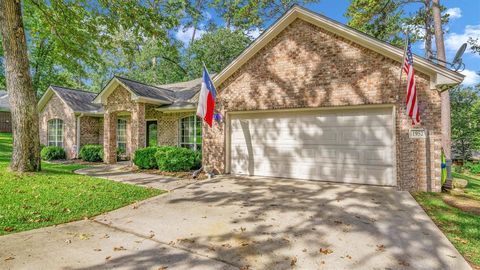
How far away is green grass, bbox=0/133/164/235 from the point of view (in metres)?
4.76

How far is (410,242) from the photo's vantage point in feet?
12.9

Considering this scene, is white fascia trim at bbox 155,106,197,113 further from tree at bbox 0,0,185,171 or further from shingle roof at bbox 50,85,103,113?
shingle roof at bbox 50,85,103,113

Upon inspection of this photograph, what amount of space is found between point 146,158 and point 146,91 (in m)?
3.75

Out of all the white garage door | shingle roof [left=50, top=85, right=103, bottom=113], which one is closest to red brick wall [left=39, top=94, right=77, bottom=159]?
shingle roof [left=50, top=85, right=103, bottom=113]

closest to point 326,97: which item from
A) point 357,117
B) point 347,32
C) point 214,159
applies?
point 357,117

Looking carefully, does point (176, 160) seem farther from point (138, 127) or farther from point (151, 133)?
point (151, 133)

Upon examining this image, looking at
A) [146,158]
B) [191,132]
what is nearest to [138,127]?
[146,158]

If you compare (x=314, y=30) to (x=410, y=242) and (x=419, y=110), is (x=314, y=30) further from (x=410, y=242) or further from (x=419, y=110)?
(x=410, y=242)

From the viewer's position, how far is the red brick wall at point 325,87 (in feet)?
23.3

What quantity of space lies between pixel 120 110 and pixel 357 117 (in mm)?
10806

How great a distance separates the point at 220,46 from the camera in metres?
24.9

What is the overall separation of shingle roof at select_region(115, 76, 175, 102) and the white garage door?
5.06m

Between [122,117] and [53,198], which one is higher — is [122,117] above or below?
above

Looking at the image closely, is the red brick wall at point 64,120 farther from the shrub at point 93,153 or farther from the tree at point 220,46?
the tree at point 220,46
